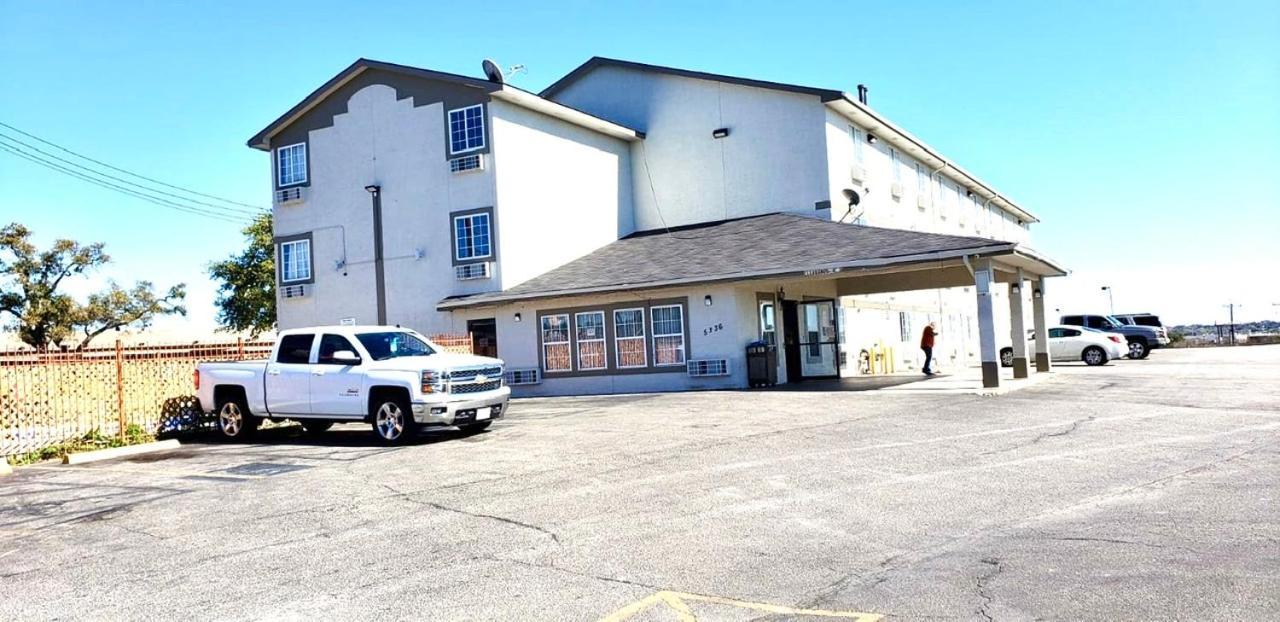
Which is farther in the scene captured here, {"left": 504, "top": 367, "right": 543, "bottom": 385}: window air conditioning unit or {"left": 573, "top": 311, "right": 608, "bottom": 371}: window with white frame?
{"left": 504, "top": 367, "right": 543, "bottom": 385}: window air conditioning unit

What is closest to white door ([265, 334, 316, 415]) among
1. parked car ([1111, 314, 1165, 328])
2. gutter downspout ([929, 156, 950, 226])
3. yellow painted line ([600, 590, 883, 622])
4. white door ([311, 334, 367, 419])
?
white door ([311, 334, 367, 419])

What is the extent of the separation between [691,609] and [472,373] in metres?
9.90

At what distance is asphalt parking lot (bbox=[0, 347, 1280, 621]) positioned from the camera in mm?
5715

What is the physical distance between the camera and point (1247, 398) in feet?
54.7

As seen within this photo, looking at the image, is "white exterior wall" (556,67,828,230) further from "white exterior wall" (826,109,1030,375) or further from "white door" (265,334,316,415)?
"white door" (265,334,316,415)

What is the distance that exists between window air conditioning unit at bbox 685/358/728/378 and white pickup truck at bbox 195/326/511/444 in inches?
349

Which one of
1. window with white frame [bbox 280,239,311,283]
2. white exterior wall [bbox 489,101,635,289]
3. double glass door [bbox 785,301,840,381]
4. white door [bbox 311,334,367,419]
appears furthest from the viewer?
window with white frame [bbox 280,239,311,283]

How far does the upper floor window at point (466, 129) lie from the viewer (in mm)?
26141

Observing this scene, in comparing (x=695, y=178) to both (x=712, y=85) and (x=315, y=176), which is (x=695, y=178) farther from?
(x=315, y=176)

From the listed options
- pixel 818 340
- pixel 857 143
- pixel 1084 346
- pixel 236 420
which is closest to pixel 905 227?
pixel 857 143

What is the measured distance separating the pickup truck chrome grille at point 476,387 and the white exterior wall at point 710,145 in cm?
1498

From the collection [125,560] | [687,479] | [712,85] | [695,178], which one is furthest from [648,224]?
[125,560]

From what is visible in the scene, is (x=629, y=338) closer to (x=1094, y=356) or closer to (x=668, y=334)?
(x=668, y=334)

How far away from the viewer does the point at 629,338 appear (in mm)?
24906
